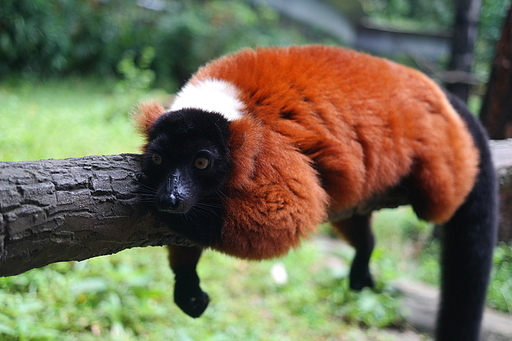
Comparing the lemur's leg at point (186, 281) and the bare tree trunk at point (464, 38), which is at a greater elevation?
the bare tree trunk at point (464, 38)

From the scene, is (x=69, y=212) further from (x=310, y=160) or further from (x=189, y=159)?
(x=310, y=160)

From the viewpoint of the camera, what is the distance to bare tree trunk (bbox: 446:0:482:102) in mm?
7184

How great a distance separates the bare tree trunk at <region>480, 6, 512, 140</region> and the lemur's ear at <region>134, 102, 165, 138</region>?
435cm

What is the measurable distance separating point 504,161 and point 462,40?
428cm

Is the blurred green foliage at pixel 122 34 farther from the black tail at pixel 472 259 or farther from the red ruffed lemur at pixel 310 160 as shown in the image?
the black tail at pixel 472 259

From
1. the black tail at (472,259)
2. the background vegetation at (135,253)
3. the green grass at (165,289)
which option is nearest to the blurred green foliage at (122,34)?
the background vegetation at (135,253)

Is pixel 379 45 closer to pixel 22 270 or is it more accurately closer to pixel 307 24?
pixel 307 24

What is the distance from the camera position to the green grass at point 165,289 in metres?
3.49

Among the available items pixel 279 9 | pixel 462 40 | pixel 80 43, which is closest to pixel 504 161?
pixel 462 40

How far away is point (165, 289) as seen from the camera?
4.35 m

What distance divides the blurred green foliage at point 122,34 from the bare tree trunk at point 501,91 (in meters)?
7.80

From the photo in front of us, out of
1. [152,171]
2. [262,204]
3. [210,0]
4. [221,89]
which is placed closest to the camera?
[152,171]

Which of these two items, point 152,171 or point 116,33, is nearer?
point 152,171

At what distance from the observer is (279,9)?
1530cm
